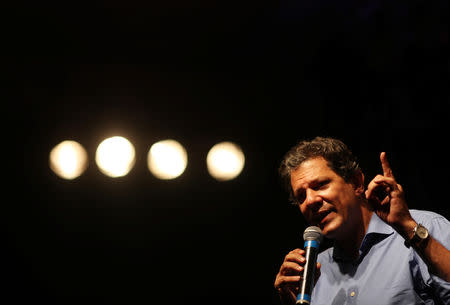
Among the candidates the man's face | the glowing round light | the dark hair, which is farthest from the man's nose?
the glowing round light

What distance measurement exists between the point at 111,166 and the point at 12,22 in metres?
1.48

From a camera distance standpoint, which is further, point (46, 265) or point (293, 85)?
point (46, 265)

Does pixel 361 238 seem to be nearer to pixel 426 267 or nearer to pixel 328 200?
pixel 328 200

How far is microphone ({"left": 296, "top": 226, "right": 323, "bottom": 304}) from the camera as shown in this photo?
1.52 m

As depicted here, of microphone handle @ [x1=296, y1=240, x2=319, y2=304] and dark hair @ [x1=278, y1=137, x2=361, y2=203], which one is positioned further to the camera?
dark hair @ [x1=278, y1=137, x2=361, y2=203]

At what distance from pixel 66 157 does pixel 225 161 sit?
1485 mm

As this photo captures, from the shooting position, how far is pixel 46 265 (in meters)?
4.01

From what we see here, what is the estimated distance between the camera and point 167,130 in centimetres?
410

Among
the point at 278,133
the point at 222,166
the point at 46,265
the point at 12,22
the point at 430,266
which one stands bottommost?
the point at 46,265

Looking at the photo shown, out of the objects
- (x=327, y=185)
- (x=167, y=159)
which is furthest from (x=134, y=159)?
(x=327, y=185)

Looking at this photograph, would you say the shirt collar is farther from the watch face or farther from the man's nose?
the watch face

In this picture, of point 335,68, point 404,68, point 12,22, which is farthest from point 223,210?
point 12,22

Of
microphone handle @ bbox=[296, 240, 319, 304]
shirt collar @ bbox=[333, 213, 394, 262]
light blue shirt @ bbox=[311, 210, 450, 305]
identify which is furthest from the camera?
shirt collar @ bbox=[333, 213, 394, 262]

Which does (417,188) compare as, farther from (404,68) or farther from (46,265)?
(46,265)
